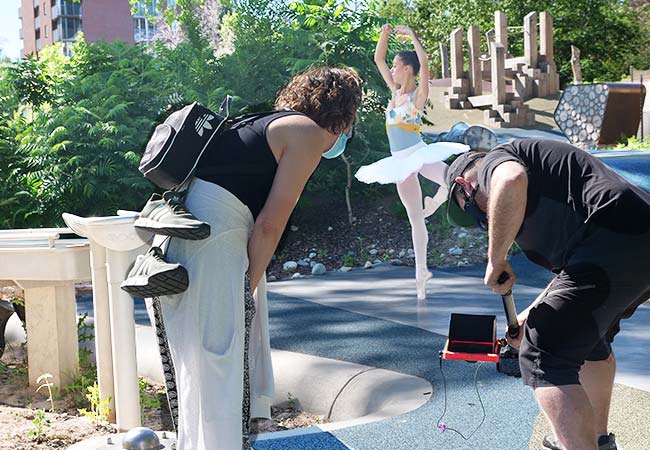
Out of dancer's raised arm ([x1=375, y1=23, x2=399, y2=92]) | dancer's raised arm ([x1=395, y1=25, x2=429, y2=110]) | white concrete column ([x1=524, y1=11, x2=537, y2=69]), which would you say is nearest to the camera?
dancer's raised arm ([x1=395, y1=25, x2=429, y2=110])

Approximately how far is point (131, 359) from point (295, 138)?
1671 mm

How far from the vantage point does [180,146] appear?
9.97ft

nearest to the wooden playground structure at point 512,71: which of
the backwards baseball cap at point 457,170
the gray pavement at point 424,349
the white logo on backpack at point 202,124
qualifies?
the gray pavement at point 424,349

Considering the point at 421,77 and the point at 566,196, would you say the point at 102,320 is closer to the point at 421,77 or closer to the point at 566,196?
the point at 566,196

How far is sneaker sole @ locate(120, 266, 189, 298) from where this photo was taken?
294 centimetres

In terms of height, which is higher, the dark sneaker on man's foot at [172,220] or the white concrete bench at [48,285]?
the dark sneaker on man's foot at [172,220]

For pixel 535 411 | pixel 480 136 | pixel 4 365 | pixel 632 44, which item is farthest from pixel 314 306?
pixel 632 44

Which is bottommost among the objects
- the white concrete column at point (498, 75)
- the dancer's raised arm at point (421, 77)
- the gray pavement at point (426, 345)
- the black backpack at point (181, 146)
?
the gray pavement at point (426, 345)

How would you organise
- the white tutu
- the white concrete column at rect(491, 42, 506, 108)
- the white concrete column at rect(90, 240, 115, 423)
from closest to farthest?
the white concrete column at rect(90, 240, 115, 423)
the white tutu
the white concrete column at rect(491, 42, 506, 108)

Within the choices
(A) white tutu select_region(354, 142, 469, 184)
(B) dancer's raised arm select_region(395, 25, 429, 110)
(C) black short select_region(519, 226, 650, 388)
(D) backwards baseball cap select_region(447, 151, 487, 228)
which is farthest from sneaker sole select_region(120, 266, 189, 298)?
(B) dancer's raised arm select_region(395, 25, 429, 110)

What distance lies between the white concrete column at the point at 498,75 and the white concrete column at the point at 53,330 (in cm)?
1676

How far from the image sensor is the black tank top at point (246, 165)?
3041mm

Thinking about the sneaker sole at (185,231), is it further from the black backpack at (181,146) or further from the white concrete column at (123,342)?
the white concrete column at (123,342)

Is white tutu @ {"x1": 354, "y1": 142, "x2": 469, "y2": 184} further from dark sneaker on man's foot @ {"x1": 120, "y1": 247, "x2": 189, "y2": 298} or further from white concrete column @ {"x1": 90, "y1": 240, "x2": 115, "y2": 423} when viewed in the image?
dark sneaker on man's foot @ {"x1": 120, "y1": 247, "x2": 189, "y2": 298}
